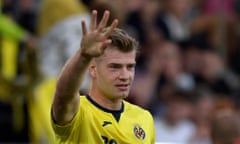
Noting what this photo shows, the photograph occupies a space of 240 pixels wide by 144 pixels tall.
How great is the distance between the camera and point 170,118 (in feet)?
35.7

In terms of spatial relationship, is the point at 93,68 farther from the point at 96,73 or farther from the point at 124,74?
the point at 124,74

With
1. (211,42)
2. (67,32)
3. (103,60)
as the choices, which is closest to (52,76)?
(67,32)

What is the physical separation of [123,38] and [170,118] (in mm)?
4982

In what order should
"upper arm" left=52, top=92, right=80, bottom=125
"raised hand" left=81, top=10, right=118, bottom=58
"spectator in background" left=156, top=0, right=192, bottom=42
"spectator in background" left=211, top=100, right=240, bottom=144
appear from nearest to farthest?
"raised hand" left=81, top=10, right=118, bottom=58 → "upper arm" left=52, top=92, right=80, bottom=125 → "spectator in background" left=211, top=100, right=240, bottom=144 → "spectator in background" left=156, top=0, right=192, bottom=42

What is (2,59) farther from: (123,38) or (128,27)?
(123,38)

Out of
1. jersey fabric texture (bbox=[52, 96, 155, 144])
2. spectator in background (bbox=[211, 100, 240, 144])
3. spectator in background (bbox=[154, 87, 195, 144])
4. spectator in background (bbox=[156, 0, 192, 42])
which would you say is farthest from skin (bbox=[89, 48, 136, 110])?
spectator in background (bbox=[156, 0, 192, 42])

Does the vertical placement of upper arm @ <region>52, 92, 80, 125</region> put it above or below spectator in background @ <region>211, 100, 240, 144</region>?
above

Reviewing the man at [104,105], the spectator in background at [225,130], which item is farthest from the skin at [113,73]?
the spectator in background at [225,130]

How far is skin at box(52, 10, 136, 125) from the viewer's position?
5.42 m

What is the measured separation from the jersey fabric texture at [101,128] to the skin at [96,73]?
0.17 feet

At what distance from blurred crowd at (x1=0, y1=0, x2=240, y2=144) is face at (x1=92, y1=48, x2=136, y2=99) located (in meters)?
3.16

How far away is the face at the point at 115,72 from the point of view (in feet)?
19.4

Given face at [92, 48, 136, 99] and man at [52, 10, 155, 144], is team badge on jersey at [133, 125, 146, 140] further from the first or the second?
face at [92, 48, 136, 99]

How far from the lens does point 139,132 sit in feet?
20.1
